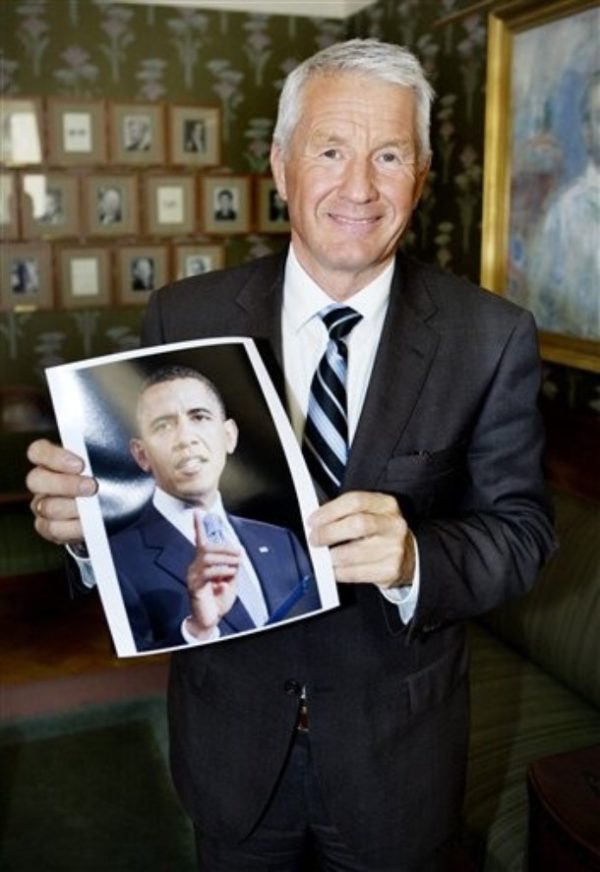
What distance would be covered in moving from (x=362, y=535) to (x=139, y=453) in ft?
0.75

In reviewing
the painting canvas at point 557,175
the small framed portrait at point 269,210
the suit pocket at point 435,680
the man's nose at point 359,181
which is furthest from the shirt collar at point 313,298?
the small framed portrait at point 269,210

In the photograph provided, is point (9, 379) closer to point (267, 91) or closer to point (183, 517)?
point (267, 91)

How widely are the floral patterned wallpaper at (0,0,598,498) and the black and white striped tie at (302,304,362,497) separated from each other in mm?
2153

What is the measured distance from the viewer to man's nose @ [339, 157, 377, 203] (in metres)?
1.05

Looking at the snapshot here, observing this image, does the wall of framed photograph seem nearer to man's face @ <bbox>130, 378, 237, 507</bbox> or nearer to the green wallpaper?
the green wallpaper

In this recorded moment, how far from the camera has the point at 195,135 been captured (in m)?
3.87

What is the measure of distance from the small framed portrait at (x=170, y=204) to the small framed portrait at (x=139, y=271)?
0.31 feet

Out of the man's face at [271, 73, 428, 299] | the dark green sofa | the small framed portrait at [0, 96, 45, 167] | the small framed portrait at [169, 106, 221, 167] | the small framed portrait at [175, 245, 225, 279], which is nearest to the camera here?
the man's face at [271, 73, 428, 299]

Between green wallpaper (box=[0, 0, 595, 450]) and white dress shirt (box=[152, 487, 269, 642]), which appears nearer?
white dress shirt (box=[152, 487, 269, 642])

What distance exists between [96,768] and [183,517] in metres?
1.84

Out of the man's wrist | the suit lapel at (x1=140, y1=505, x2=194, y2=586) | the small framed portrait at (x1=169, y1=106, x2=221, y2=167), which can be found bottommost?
the man's wrist

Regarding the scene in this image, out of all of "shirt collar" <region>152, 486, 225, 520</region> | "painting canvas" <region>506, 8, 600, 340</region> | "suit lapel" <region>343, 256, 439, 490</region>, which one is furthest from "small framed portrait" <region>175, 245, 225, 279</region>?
"shirt collar" <region>152, 486, 225, 520</region>

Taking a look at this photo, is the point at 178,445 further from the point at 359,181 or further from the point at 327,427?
the point at 359,181

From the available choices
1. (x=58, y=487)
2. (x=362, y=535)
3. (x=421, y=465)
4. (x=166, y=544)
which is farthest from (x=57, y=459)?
(x=421, y=465)
